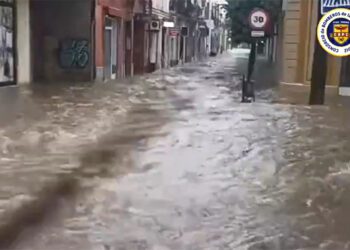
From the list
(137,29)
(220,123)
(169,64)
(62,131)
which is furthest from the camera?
(169,64)

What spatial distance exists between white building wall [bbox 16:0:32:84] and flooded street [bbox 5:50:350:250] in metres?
8.19

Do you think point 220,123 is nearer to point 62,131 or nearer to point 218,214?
point 62,131

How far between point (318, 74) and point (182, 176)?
29.1 feet

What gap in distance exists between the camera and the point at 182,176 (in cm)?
832

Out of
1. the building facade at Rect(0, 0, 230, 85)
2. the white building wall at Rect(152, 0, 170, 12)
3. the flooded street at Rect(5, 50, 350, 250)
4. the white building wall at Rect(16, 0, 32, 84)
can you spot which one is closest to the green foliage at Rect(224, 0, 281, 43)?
the white building wall at Rect(152, 0, 170, 12)

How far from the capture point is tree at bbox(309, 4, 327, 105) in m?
16.2

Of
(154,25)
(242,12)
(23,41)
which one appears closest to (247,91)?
(23,41)

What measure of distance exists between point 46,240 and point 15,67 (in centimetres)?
1766

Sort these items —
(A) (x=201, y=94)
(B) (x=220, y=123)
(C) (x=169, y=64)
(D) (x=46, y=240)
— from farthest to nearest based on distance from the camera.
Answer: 1. (C) (x=169, y=64)
2. (A) (x=201, y=94)
3. (B) (x=220, y=123)
4. (D) (x=46, y=240)

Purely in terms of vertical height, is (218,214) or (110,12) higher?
(110,12)

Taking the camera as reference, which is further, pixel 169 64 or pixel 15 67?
pixel 169 64

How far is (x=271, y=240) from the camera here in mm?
5918

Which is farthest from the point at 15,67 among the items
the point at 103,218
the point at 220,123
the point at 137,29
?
the point at 103,218

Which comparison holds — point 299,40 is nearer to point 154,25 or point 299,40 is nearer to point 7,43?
point 7,43
